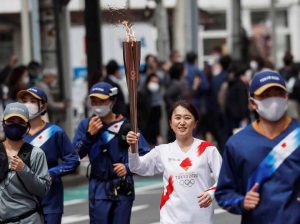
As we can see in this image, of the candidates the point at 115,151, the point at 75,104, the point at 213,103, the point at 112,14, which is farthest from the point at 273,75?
the point at 75,104

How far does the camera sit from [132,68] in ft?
28.6

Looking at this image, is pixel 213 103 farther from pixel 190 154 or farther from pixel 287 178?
pixel 287 178

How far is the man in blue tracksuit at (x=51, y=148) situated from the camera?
10.7m

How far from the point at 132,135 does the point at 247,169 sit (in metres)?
1.65

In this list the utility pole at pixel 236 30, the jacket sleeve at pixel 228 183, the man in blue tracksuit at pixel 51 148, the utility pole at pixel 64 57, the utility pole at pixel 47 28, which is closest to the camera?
the jacket sleeve at pixel 228 183

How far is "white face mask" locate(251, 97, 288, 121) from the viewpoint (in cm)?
721

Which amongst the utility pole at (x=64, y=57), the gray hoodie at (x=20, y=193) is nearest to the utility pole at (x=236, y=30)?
the utility pole at (x=64, y=57)

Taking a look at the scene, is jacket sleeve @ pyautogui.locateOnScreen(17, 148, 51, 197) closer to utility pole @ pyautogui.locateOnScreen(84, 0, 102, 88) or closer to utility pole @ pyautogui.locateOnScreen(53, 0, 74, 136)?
utility pole @ pyautogui.locateOnScreen(84, 0, 102, 88)

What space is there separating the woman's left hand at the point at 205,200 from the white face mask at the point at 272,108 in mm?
1580

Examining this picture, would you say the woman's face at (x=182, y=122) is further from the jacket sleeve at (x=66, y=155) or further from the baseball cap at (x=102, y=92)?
the baseball cap at (x=102, y=92)

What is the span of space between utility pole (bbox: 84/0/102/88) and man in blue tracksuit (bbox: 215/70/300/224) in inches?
522

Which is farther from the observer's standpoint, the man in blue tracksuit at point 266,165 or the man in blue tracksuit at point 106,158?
the man in blue tracksuit at point 106,158

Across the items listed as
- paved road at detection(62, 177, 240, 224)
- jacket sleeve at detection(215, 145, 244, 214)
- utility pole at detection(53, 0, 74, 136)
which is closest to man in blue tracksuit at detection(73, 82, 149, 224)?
jacket sleeve at detection(215, 145, 244, 214)

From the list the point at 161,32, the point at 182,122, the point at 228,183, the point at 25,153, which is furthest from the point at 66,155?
the point at 161,32
